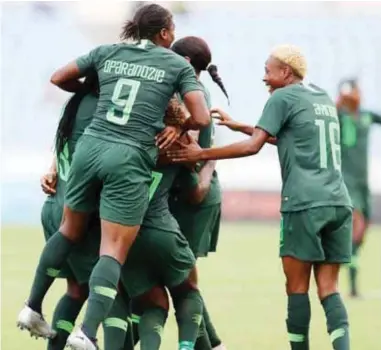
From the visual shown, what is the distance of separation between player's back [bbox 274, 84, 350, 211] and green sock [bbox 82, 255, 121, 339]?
122 cm

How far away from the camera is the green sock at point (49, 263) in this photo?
7629 mm

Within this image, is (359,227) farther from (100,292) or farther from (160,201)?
(100,292)

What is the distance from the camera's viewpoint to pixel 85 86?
784 cm

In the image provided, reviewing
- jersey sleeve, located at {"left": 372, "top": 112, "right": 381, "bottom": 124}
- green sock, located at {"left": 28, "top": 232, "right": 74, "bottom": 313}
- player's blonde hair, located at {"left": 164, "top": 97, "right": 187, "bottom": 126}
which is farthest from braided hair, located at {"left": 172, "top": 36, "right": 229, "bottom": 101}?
jersey sleeve, located at {"left": 372, "top": 112, "right": 381, "bottom": 124}

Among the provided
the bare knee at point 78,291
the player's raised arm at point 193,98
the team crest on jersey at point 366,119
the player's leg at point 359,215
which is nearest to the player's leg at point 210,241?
the bare knee at point 78,291

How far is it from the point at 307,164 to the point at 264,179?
18.0 meters

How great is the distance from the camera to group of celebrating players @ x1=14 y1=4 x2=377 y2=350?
7391mm

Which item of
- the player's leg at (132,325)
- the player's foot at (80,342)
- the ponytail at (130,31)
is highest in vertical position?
the ponytail at (130,31)

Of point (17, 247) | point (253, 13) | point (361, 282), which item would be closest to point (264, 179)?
point (253, 13)

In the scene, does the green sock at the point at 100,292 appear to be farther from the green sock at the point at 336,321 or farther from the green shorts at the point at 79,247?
the green sock at the point at 336,321

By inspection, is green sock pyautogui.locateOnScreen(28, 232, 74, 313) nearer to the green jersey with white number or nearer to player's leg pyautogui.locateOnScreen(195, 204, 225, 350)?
the green jersey with white number

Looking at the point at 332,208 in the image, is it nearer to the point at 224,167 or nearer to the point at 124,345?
the point at 124,345

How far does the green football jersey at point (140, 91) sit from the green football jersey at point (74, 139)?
33cm

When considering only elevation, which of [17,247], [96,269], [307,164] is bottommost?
[17,247]
